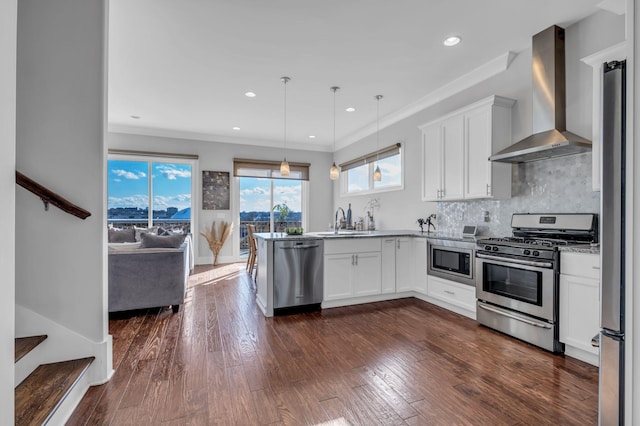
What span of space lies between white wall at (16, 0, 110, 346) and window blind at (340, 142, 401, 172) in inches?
164

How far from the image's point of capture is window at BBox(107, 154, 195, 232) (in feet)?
20.2

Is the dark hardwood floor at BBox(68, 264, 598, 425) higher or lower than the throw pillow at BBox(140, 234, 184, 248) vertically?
lower

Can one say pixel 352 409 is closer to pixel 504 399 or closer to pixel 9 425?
pixel 504 399

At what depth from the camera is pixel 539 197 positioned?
3.06 m

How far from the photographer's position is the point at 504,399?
1.85 metres

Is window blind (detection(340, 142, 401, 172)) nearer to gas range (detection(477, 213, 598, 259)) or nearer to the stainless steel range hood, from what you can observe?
the stainless steel range hood

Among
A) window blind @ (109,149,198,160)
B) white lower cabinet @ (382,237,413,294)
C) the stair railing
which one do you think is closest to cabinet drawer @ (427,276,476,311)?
white lower cabinet @ (382,237,413,294)

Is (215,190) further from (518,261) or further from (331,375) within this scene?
(518,261)

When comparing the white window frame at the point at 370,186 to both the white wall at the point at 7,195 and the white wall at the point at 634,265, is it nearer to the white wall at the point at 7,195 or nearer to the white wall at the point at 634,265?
the white wall at the point at 634,265

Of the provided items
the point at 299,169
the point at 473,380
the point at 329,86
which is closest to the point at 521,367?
the point at 473,380

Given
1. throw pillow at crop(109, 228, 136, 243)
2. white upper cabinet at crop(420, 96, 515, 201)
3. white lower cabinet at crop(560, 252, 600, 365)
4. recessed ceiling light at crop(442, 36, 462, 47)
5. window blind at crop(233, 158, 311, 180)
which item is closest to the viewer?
white lower cabinet at crop(560, 252, 600, 365)

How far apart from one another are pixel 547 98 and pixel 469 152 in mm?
844

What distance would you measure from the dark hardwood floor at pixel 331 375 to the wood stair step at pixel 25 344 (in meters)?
0.44

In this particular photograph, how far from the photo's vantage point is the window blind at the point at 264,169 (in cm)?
687
